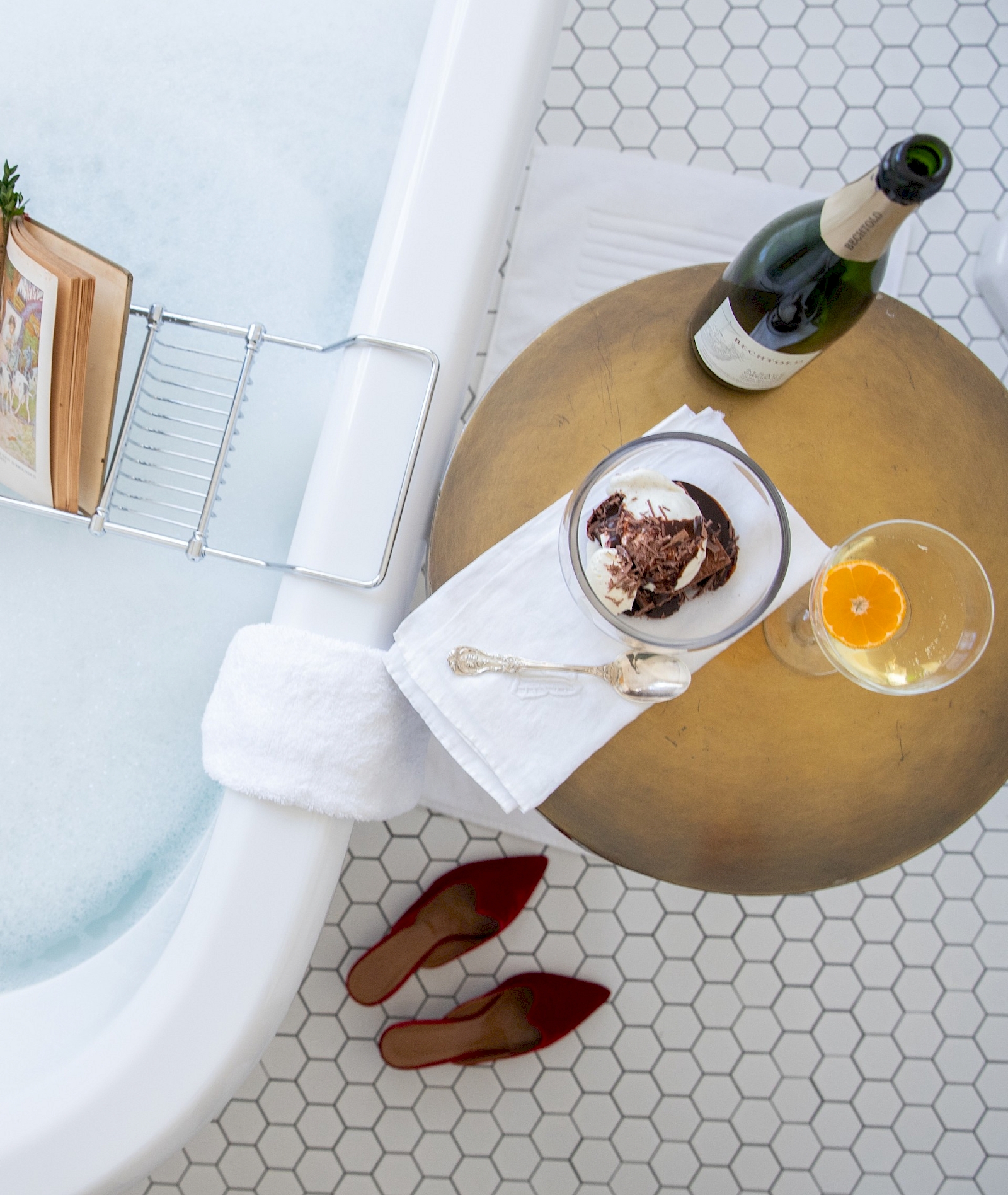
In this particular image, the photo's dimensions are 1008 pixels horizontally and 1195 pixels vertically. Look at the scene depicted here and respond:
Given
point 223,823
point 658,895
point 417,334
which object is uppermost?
point 417,334

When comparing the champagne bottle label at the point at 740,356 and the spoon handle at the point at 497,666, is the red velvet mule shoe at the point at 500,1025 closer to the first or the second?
the spoon handle at the point at 497,666

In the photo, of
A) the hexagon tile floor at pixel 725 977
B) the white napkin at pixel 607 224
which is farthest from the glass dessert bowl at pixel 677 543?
the hexagon tile floor at pixel 725 977

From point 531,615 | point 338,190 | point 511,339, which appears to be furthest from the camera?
point 511,339

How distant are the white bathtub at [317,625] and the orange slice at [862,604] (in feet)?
1.20

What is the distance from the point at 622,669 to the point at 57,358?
54 cm

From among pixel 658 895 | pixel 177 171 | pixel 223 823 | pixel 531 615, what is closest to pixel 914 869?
pixel 658 895

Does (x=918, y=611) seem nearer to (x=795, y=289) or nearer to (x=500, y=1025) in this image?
(x=795, y=289)

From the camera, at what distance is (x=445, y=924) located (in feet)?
4.12

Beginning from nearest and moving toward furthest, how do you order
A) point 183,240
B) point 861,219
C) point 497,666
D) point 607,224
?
point 861,219 → point 497,666 → point 183,240 → point 607,224

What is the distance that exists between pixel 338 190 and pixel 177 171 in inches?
8.0

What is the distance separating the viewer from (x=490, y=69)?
799mm

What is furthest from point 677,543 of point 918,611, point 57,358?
point 57,358

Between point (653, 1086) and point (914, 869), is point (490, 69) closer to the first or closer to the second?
point (914, 869)

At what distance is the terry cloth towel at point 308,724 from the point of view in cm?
74
